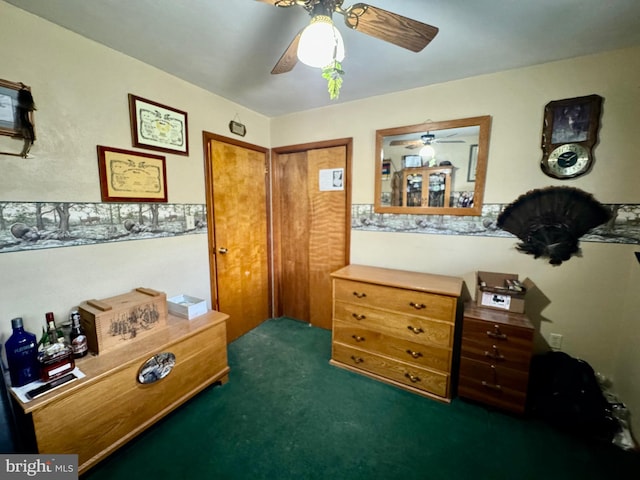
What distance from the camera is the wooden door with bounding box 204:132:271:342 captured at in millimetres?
2404

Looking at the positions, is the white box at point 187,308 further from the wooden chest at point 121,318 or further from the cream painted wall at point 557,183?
the cream painted wall at point 557,183

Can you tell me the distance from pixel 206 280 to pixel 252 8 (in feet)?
6.69

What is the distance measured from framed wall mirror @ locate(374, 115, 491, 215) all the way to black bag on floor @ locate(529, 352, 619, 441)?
1.20 meters

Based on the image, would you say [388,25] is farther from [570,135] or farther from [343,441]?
[343,441]

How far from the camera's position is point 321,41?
99 cm

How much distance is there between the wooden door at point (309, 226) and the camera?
2666mm

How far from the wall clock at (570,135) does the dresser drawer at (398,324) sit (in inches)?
53.7

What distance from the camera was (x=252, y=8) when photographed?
4.23 ft

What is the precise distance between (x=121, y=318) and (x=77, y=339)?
216 mm

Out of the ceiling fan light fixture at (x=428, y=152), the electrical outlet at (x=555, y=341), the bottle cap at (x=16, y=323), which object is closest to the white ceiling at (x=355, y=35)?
the ceiling fan light fixture at (x=428, y=152)

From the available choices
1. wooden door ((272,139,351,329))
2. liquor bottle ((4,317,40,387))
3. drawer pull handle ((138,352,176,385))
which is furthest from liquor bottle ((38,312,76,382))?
wooden door ((272,139,351,329))

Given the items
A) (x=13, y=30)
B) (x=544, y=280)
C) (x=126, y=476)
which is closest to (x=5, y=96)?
(x=13, y=30)

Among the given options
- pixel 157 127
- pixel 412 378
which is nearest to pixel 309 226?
pixel 157 127

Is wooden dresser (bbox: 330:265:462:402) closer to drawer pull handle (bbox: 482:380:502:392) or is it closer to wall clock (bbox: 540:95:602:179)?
drawer pull handle (bbox: 482:380:502:392)
